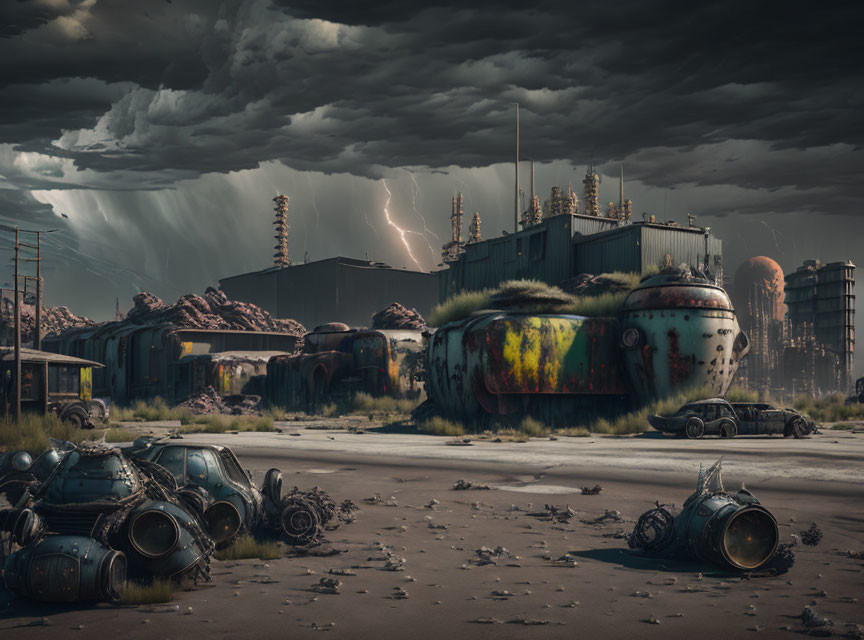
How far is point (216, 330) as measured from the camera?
53938mm

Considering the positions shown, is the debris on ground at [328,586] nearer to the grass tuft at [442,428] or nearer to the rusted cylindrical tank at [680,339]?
the grass tuft at [442,428]

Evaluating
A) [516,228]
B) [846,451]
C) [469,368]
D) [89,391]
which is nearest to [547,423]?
[469,368]

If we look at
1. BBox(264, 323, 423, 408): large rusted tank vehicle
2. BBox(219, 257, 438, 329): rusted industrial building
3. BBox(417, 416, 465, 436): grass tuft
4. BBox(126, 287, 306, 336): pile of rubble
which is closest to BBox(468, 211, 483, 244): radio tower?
BBox(219, 257, 438, 329): rusted industrial building

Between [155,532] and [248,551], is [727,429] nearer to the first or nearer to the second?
[248,551]

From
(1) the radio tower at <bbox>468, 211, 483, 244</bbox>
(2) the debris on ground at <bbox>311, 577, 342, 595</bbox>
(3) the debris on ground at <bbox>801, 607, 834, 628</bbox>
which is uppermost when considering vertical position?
(1) the radio tower at <bbox>468, 211, 483, 244</bbox>

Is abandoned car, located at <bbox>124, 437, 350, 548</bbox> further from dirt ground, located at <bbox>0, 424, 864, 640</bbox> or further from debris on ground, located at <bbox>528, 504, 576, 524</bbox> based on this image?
debris on ground, located at <bbox>528, 504, 576, 524</bbox>

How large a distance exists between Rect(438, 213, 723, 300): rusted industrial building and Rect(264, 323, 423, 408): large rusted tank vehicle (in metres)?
8.21

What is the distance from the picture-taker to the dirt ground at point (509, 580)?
6.33m

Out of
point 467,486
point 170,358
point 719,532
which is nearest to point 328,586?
point 719,532

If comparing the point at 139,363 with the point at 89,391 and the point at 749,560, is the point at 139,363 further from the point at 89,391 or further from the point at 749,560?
the point at 749,560

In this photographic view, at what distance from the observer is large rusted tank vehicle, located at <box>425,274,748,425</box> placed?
93.0ft

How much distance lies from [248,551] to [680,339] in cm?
2313

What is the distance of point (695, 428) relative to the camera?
23719mm

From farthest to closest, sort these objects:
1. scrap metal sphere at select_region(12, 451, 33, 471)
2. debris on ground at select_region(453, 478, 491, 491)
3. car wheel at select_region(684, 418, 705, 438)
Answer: car wheel at select_region(684, 418, 705, 438) → debris on ground at select_region(453, 478, 491, 491) → scrap metal sphere at select_region(12, 451, 33, 471)
